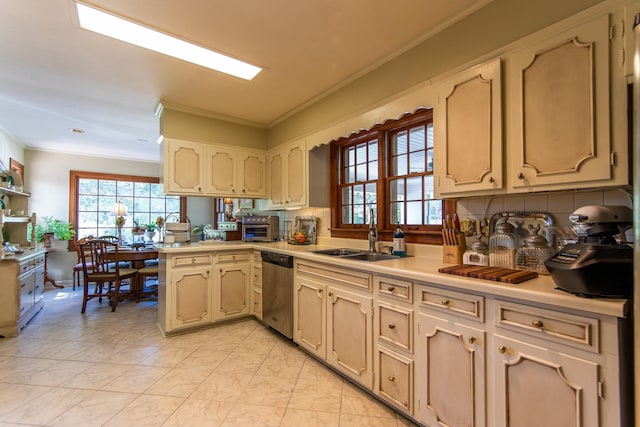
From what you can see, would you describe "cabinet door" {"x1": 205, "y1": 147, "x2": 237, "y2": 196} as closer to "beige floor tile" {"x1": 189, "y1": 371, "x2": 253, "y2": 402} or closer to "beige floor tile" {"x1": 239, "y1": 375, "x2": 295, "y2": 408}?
"beige floor tile" {"x1": 189, "y1": 371, "x2": 253, "y2": 402}

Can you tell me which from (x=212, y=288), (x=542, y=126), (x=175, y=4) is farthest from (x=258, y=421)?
(x=175, y=4)

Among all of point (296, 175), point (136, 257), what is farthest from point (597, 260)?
point (136, 257)

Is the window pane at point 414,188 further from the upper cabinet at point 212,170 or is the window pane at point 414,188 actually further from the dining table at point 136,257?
the dining table at point 136,257

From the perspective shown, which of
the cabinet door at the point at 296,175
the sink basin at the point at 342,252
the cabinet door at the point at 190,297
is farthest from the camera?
the cabinet door at the point at 296,175

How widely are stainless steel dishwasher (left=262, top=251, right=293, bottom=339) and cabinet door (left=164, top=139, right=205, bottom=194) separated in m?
1.21

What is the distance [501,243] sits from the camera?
1804mm

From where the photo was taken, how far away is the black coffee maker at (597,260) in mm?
1077

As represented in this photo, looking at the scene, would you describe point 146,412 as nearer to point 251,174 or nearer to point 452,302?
point 452,302

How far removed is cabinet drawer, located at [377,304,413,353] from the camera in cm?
175

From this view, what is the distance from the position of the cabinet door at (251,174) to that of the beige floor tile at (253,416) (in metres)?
2.53

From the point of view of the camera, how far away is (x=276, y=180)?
3859 mm

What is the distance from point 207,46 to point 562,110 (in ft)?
7.67

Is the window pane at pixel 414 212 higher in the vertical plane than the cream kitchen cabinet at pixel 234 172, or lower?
lower

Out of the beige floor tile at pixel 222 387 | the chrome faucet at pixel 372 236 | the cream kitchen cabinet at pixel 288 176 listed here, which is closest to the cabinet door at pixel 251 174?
the cream kitchen cabinet at pixel 288 176
